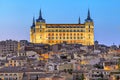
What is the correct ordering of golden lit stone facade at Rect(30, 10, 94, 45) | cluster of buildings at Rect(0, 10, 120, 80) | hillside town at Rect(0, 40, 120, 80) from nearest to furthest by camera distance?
hillside town at Rect(0, 40, 120, 80)
cluster of buildings at Rect(0, 10, 120, 80)
golden lit stone facade at Rect(30, 10, 94, 45)

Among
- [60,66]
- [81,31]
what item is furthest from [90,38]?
[60,66]

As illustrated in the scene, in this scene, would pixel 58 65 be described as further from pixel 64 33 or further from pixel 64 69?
pixel 64 33

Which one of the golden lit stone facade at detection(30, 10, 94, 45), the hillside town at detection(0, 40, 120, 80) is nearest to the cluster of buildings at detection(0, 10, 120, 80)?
the hillside town at detection(0, 40, 120, 80)

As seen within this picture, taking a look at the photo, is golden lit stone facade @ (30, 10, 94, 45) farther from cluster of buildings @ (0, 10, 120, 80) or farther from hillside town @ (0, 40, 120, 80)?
hillside town @ (0, 40, 120, 80)

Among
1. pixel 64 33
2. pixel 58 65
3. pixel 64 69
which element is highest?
pixel 64 33

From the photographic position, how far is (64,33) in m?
137

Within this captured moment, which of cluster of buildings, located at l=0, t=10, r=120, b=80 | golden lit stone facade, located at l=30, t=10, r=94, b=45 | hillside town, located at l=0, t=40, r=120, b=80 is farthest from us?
golden lit stone facade, located at l=30, t=10, r=94, b=45

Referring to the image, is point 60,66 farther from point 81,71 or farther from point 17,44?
point 17,44

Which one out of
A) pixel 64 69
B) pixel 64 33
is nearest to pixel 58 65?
pixel 64 69

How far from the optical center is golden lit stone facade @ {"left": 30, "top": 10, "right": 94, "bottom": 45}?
135 m

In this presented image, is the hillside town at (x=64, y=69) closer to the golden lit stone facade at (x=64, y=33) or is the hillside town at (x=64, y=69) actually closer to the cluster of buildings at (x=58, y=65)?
the cluster of buildings at (x=58, y=65)

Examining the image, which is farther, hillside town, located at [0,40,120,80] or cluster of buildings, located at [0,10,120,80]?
cluster of buildings, located at [0,10,120,80]

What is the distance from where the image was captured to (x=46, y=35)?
13612 cm

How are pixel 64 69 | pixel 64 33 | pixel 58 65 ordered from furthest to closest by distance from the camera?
1. pixel 64 33
2. pixel 58 65
3. pixel 64 69
